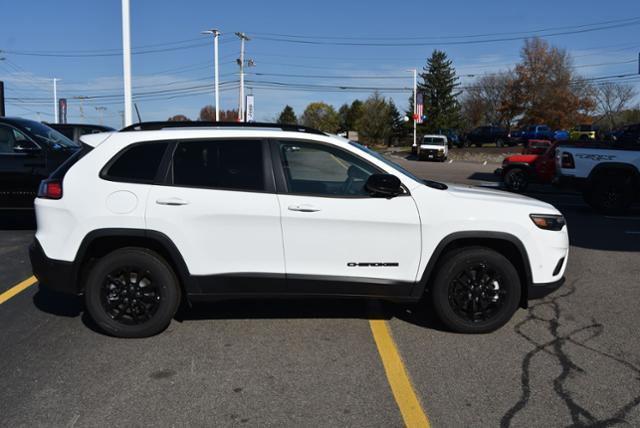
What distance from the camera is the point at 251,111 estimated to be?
51.4 meters

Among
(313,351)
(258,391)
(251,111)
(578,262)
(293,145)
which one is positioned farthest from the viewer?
(251,111)

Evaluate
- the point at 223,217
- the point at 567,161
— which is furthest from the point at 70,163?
the point at 567,161

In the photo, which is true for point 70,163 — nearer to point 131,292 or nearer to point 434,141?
point 131,292

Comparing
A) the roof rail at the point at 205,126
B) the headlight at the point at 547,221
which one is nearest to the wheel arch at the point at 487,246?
the headlight at the point at 547,221

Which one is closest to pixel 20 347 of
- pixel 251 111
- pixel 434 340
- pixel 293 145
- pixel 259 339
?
pixel 259 339

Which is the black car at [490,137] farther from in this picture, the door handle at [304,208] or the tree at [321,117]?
the tree at [321,117]

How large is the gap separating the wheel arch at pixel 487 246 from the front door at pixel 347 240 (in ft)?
0.41

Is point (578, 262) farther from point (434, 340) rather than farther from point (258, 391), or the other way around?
point (258, 391)

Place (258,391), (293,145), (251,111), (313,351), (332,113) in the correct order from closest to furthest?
(258,391) < (313,351) < (293,145) < (251,111) < (332,113)

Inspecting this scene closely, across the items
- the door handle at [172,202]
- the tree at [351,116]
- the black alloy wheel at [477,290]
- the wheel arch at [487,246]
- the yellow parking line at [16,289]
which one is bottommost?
the yellow parking line at [16,289]

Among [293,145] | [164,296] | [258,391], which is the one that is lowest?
[258,391]

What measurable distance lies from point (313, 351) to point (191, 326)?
1.23 m

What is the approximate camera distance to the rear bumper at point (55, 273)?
4.82 m

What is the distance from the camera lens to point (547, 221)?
16.3 ft
